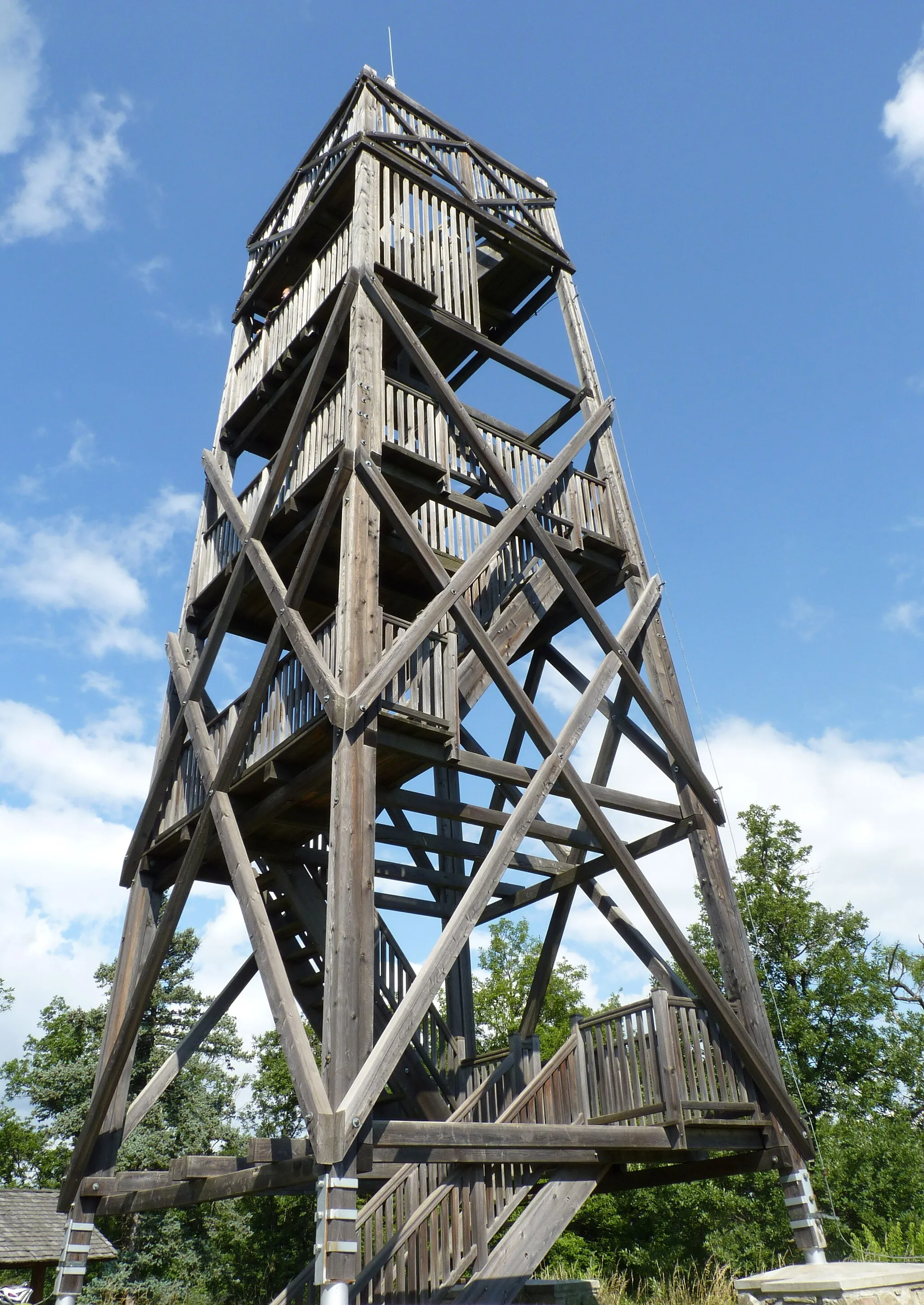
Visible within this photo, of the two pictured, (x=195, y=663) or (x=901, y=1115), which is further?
(x=901, y=1115)

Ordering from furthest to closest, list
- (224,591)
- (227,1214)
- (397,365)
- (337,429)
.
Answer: (227,1214)
(397,365)
(224,591)
(337,429)

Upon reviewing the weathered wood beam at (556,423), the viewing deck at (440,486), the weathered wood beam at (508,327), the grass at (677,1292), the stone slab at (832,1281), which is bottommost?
the grass at (677,1292)

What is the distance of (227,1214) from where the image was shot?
28.6m

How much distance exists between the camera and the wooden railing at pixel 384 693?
8375 mm

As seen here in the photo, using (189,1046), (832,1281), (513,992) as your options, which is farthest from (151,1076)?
(832,1281)

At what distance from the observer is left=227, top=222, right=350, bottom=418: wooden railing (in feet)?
36.5

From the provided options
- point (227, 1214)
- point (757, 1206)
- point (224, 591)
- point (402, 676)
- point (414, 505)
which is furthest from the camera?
point (227, 1214)

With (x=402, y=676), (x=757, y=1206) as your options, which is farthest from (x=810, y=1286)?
(x=757, y=1206)

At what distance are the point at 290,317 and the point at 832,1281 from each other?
35.3 ft

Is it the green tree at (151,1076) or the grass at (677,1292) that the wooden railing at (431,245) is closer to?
the grass at (677,1292)

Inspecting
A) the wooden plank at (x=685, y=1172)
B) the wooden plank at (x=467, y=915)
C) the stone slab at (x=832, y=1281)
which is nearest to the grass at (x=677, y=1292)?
the wooden plank at (x=685, y=1172)

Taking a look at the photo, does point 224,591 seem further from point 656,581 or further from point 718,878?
point 718,878

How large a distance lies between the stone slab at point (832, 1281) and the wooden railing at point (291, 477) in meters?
7.34

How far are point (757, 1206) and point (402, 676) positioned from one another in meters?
22.2
